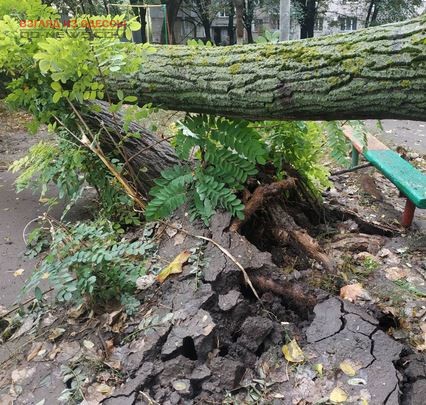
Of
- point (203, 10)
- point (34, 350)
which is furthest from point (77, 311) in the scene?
point (203, 10)

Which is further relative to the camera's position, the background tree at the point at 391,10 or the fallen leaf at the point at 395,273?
the background tree at the point at 391,10

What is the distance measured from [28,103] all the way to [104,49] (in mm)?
1253

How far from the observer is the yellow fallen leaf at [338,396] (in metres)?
1.79

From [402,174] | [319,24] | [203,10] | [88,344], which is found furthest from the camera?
[203,10]

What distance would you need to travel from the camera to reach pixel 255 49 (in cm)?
241

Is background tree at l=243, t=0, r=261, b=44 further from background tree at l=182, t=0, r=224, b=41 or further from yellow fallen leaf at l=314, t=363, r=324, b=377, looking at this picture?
yellow fallen leaf at l=314, t=363, r=324, b=377

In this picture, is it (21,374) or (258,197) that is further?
(258,197)

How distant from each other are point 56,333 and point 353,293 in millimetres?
1723

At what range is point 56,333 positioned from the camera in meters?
2.47

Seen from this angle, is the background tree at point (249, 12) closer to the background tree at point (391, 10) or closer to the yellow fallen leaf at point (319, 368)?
the background tree at point (391, 10)

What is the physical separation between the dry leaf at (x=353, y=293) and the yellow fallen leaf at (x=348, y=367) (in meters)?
0.49

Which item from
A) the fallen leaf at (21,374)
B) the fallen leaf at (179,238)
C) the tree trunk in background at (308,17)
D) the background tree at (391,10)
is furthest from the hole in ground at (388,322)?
the background tree at (391,10)

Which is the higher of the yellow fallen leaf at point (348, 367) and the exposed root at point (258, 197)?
the exposed root at point (258, 197)

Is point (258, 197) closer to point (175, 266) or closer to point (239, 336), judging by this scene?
point (175, 266)
